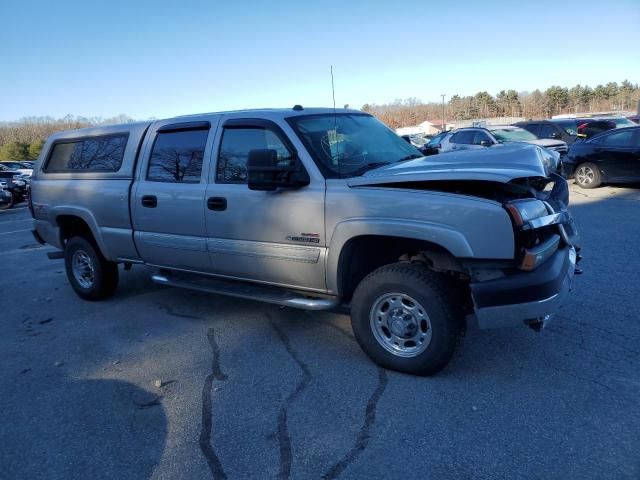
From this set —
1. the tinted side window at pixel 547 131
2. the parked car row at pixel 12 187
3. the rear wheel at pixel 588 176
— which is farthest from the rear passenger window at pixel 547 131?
the parked car row at pixel 12 187

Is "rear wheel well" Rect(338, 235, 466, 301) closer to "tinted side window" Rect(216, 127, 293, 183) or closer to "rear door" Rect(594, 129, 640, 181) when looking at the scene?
"tinted side window" Rect(216, 127, 293, 183)

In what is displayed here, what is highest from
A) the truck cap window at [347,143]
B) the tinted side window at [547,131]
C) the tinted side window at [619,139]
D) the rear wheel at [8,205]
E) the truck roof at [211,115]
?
the truck roof at [211,115]

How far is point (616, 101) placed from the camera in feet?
255

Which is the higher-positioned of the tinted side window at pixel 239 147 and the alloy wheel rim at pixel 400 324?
the tinted side window at pixel 239 147

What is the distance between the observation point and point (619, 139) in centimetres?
1134

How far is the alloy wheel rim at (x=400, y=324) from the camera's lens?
3.43 metres

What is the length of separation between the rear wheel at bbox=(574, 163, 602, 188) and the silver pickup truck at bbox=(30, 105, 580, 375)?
908 cm

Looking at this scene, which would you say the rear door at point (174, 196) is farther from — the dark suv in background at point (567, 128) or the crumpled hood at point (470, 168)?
the dark suv in background at point (567, 128)

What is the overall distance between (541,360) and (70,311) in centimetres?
485

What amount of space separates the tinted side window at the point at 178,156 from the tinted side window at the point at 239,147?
0.24 m

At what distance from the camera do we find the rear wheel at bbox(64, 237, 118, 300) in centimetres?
557

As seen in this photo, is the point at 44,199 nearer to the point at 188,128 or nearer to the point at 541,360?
the point at 188,128

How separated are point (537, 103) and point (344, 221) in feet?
297

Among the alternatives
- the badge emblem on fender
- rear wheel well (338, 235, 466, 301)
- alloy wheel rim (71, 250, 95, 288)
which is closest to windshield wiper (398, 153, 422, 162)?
rear wheel well (338, 235, 466, 301)
